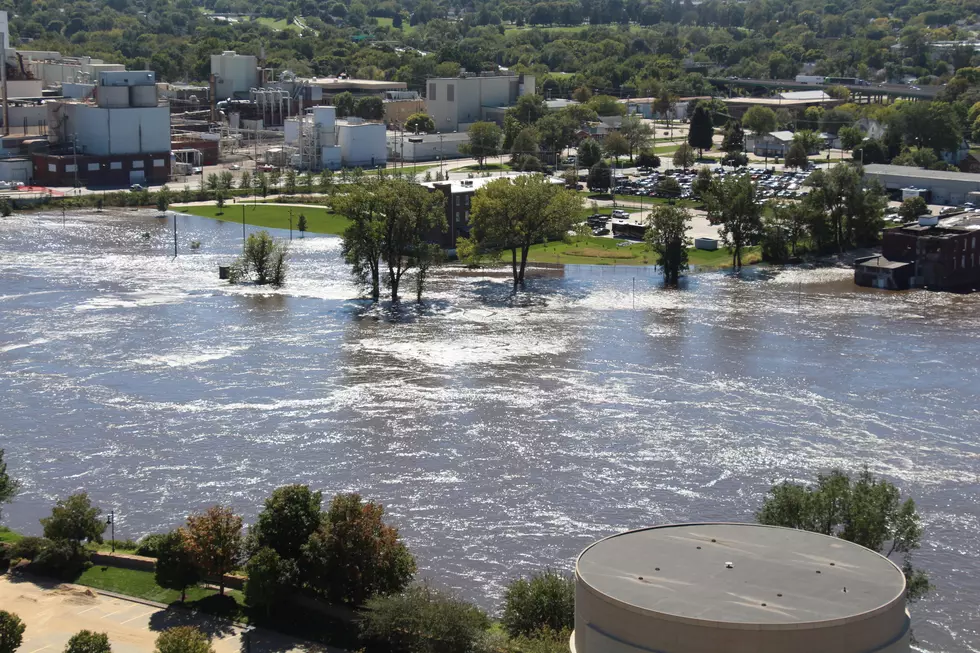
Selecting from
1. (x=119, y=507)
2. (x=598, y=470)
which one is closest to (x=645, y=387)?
(x=598, y=470)

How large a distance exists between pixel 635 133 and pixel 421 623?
3585 centimetres

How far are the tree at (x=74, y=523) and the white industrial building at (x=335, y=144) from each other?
3015cm

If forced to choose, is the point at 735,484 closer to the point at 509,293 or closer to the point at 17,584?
the point at 17,584

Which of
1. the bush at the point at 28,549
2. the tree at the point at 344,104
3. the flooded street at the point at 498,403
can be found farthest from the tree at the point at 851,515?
the tree at the point at 344,104

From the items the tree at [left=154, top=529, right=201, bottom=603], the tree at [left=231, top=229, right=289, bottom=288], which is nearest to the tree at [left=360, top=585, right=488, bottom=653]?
the tree at [left=154, top=529, right=201, bottom=603]

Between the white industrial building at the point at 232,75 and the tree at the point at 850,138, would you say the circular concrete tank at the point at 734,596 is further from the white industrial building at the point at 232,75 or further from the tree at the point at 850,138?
the white industrial building at the point at 232,75

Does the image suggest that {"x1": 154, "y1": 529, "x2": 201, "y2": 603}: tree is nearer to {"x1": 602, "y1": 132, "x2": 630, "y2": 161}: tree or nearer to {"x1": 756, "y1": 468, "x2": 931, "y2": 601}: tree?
{"x1": 756, "y1": 468, "x2": 931, "y2": 601}: tree

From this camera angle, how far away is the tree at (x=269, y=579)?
10.6 meters

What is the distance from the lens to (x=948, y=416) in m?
16.0

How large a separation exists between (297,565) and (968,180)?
88.9 ft

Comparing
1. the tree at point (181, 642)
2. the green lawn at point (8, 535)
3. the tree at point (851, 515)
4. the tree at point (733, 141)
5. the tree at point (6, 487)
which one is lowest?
the green lawn at point (8, 535)

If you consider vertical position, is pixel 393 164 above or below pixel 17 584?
above

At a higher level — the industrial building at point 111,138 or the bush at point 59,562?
the industrial building at point 111,138

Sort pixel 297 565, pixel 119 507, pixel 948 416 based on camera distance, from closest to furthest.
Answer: pixel 297 565 < pixel 119 507 < pixel 948 416
